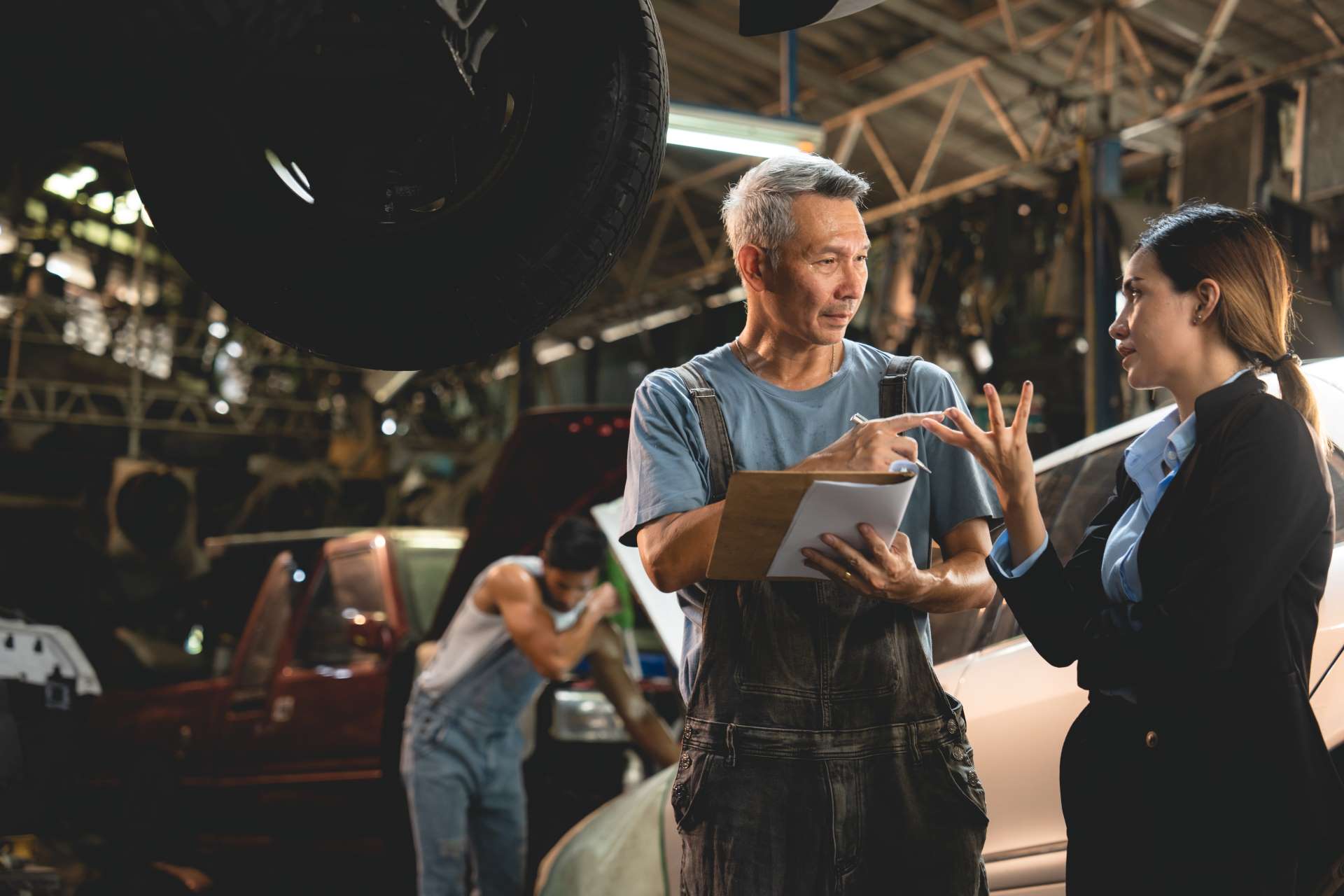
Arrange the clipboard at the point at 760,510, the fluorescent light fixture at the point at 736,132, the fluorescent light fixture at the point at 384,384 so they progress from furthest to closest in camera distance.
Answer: the fluorescent light fixture at the point at 384,384
the fluorescent light fixture at the point at 736,132
the clipboard at the point at 760,510

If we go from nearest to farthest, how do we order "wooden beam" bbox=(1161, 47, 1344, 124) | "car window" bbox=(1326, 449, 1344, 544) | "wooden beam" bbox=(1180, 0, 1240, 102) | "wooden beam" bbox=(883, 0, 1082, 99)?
"car window" bbox=(1326, 449, 1344, 544) < "wooden beam" bbox=(1161, 47, 1344, 124) < "wooden beam" bbox=(1180, 0, 1240, 102) < "wooden beam" bbox=(883, 0, 1082, 99)

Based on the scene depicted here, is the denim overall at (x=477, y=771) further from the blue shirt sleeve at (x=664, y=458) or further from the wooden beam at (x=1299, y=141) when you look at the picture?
the wooden beam at (x=1299, y=141)

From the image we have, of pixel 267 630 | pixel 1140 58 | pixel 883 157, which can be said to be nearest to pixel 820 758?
pixel 267 630

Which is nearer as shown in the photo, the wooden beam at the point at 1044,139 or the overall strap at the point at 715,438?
the overall strap at the point at 715,438

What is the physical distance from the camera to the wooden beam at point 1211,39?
22.7 ft

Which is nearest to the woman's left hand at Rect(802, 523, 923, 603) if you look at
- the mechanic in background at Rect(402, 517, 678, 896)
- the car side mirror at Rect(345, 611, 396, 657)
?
the mechanic in background at Rect(402, 517, 678, 896)

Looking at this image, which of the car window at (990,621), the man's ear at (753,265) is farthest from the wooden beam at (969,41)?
the man's ear at (753,265)

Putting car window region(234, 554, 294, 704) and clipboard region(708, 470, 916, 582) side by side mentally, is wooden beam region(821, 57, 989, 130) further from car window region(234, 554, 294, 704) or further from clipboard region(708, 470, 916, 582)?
clipboard region(708, 470, 916, 582)

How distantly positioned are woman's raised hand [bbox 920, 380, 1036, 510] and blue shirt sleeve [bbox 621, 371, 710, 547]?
348mm

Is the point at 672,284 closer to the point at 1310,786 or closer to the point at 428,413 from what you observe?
the point at 428,413

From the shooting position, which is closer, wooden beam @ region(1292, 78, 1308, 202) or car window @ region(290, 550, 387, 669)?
car window @ region(290, 550, 387, 669)

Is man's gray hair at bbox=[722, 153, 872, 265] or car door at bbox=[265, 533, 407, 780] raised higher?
man's gray hair at bbox=[722, 153, 872, 265]

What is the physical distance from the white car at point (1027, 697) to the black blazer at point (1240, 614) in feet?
0.86

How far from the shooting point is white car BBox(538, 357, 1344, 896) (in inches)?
80.0
